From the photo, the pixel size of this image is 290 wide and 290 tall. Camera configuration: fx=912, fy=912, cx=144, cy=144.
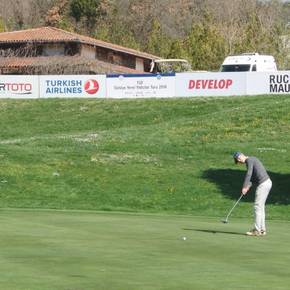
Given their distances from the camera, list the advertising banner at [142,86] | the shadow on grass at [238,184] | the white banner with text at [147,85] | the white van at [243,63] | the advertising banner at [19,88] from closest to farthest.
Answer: the shadow on grass at [238,184] < the white banner with text at [147,85] < the advertising banner at [142,86] < the white van at [243,63] < the advertising banner at [19,88]

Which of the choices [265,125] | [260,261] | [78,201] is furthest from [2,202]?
[265,125]

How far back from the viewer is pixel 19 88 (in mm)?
65062

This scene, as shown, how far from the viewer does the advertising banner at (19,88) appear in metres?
64.7

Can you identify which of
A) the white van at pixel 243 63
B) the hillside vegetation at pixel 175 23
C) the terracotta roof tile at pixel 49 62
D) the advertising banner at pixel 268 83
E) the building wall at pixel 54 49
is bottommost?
the advertising banner at pixel 268 83

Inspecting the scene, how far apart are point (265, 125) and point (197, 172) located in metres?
13.7

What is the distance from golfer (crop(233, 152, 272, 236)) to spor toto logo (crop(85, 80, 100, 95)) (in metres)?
42.0

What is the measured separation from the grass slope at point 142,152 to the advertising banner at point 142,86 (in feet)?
3.25

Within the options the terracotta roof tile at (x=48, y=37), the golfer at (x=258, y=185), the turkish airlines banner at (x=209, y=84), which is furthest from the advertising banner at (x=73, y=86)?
the golfer at (x=258, y=185)

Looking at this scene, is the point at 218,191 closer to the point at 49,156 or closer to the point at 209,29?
the point at 49,156

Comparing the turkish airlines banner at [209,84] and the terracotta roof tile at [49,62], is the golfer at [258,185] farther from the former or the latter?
the terracotta roof tile at [49,62]

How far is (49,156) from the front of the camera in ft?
137

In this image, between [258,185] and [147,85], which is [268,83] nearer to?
[147,85]

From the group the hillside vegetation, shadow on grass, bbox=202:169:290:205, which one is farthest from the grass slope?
the hillside vegetation

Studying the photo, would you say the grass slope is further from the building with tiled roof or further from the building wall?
the building wall
